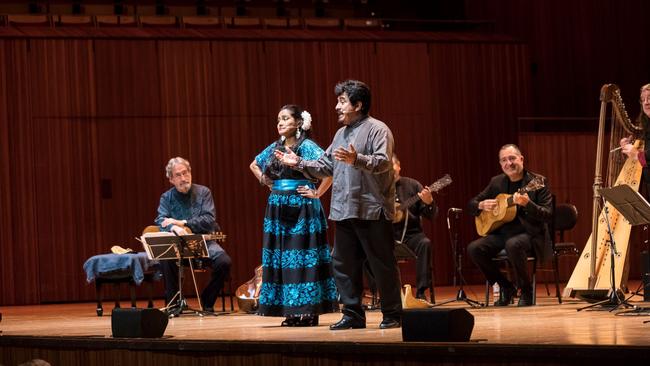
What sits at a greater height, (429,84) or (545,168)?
(429,84)

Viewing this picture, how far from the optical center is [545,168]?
38.3 ft

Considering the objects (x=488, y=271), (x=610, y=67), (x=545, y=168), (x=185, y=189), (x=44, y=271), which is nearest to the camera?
(x=488, y=271)

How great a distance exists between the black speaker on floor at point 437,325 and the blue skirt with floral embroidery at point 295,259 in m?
1.70

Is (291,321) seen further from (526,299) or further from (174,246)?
(526,299)

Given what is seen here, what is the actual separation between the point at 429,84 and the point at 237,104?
2.23 meters

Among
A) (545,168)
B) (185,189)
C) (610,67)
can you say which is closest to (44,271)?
(185,189)

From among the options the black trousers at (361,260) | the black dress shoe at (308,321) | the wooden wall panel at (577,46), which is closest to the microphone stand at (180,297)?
the black dress shoe at (308,321)

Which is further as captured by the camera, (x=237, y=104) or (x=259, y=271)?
(x=237, y=104)

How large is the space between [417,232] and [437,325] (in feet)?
13.3

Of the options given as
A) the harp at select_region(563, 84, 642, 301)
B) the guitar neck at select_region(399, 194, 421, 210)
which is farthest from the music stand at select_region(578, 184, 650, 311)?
the guitar neck at select_region(399, 194, 421, 210)

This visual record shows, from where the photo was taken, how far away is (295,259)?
6000 millimetres

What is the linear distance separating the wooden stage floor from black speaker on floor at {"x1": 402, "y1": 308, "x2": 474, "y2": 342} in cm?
8

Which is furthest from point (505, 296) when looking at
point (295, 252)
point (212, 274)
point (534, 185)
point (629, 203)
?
point (212, 274)

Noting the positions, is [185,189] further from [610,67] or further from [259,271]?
[610,67]
